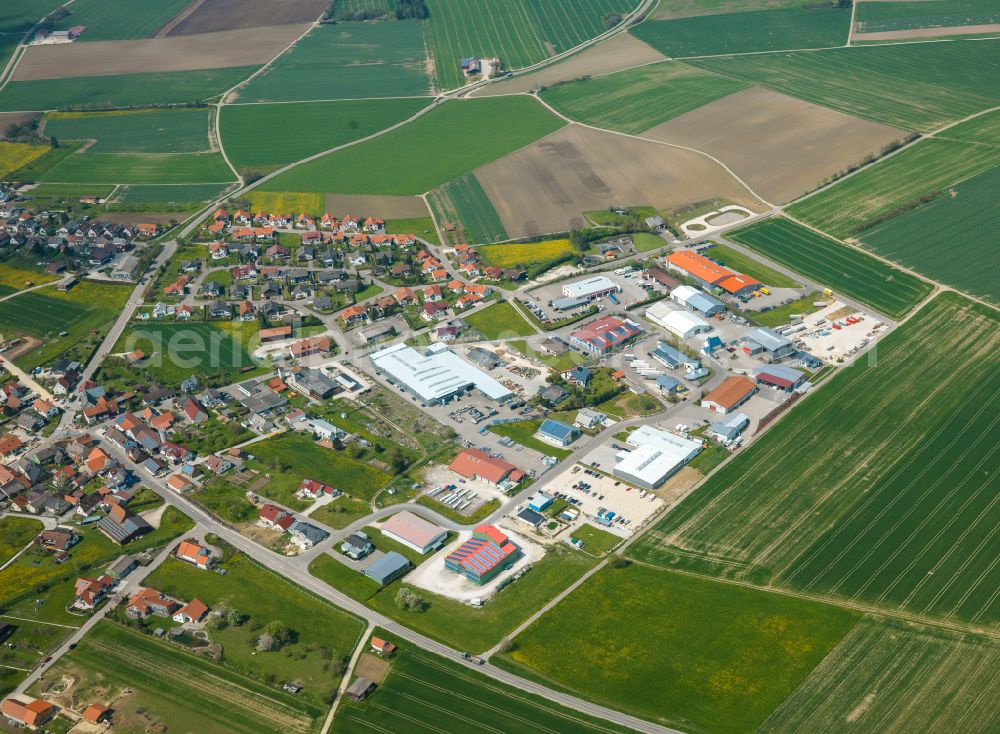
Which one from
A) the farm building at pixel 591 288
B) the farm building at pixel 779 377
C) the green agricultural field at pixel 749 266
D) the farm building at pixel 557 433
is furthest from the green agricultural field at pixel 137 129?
the farm building at pixel 779 377

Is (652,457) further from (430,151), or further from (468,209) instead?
(430,151)

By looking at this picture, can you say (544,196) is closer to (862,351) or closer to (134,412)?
(862,351)

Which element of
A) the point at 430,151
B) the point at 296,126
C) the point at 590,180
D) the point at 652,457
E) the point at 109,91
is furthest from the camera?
the point at 109,91

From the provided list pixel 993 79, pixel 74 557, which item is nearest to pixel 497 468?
pixel 74 557

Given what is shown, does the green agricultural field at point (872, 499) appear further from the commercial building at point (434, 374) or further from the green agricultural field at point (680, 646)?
the commercial building at point (434, 374)

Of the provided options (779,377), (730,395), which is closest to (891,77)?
(779,377)
